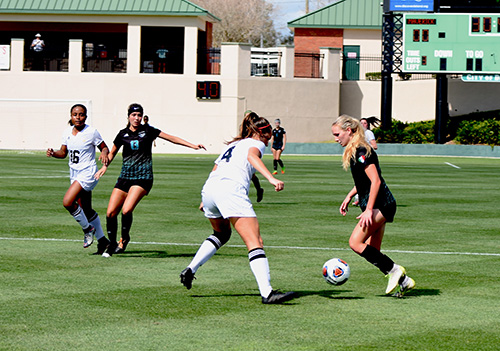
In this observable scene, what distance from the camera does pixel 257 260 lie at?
27.6 feet

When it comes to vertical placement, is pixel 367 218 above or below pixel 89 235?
above

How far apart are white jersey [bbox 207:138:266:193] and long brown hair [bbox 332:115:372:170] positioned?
2.74 feet

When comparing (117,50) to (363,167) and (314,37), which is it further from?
(363,167)

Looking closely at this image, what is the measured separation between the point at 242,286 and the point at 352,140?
2.10m

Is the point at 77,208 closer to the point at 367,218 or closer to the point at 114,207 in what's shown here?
the point at 114,207

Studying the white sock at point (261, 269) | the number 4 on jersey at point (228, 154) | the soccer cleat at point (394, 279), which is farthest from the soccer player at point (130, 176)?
the soccer cleat at point (394, 279)

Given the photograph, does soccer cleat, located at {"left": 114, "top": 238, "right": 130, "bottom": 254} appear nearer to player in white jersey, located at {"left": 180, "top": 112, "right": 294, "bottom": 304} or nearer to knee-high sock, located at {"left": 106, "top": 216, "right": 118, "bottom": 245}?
knee-high sock, located at {"left": 106, "top": 216, "right": 118, "bottom": 245}

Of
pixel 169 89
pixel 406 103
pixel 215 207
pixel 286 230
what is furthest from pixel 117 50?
pixel 215 207

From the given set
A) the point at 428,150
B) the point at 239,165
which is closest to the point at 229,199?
the point at 239,165

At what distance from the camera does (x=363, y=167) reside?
28.7 ft

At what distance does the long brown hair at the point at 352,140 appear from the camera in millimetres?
8695

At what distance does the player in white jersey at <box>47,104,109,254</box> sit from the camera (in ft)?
40.2

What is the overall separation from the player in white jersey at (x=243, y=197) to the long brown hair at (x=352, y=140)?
776 millimetres

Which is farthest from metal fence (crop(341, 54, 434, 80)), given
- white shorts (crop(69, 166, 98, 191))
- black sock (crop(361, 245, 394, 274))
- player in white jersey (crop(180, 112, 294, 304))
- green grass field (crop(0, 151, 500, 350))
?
player in white jersey (crop(180, 112, 294, 304))
